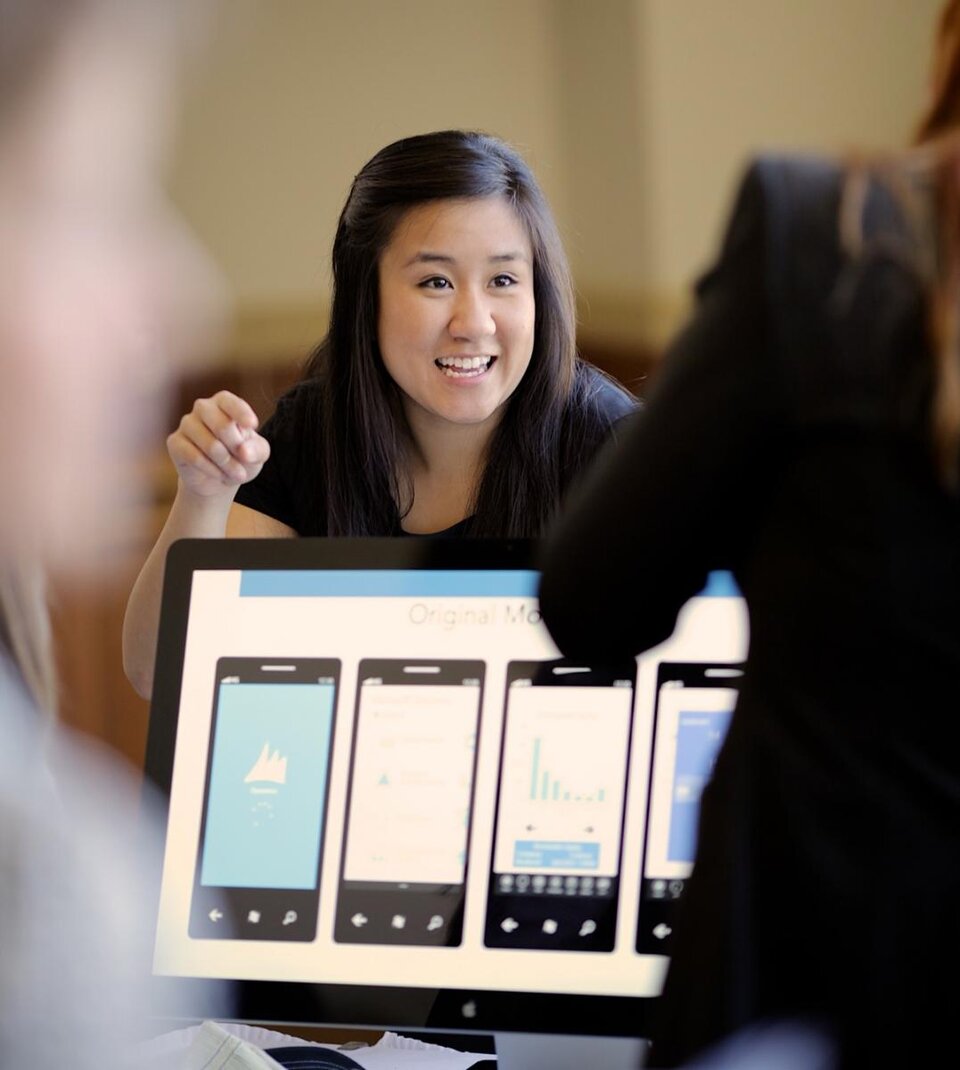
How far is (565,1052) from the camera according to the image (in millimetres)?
1087

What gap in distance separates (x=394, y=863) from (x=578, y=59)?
10.4ft

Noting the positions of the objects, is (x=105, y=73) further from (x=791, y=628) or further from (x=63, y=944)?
(x=791, y=628)

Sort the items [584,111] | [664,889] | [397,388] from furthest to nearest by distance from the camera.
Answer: [584,111] < [397,388] < [664,889]

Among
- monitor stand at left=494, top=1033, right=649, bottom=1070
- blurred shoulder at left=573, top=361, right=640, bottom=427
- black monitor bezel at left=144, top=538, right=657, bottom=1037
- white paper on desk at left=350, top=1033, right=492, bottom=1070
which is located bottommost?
white paper on desk at left=350, top=1033, right=492, bottom=1070

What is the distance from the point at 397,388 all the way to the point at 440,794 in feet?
2.75

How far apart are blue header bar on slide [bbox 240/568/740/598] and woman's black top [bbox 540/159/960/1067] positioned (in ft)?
1.24

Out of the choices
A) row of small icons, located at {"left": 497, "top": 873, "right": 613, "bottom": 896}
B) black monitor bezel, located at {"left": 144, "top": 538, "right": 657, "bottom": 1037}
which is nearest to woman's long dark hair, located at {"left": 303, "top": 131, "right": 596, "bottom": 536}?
black monitor bezel, located at {"left": 144, "top": 538, "right": 657, "bottom": 1037}

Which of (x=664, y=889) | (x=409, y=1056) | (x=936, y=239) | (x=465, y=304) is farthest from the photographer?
(x=465, y=304)

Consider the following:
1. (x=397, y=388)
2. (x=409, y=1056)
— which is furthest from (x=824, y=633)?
(x=397, y=388)

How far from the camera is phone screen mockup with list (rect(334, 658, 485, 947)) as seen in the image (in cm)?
106

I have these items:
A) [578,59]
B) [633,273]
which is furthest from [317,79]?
[633,273]

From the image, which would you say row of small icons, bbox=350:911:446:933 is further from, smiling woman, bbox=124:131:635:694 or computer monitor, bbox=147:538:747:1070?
smiling woman, bbox=124:131:635:694

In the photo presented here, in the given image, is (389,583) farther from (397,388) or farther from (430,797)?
(397,388)

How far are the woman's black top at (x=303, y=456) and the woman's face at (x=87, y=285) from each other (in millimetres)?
1199
